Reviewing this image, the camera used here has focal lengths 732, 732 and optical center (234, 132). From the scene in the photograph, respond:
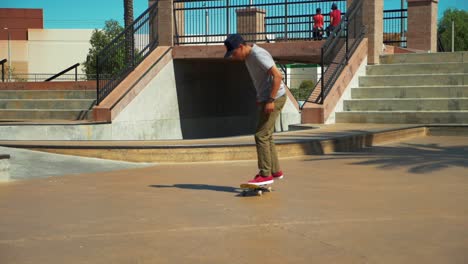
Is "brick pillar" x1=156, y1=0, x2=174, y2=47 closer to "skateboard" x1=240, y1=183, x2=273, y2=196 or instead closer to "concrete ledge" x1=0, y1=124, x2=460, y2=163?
"concrete ledge" x1=0, y1=124, x2=460, y2=163

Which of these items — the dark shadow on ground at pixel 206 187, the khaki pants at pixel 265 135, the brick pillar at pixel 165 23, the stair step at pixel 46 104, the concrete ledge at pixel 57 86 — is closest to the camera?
the khaki pants at pixel 265 135

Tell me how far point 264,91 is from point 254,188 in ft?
3.34

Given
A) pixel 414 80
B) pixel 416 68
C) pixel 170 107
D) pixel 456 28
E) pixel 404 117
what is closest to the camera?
pixel 404 117

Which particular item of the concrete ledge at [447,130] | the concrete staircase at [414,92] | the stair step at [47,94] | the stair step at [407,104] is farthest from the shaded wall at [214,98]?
the concrete ledge at [447,130]

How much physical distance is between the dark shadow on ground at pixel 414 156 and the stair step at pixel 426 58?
5.40 metres

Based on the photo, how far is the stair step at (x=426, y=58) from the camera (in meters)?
18.1

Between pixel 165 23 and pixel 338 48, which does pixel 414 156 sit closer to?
pixel 338 48

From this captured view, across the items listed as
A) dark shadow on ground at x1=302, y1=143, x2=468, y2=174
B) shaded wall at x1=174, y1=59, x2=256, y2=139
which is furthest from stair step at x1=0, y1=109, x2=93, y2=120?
dark shadow on ground at x1=302, y1=143, x2=468, y2=174

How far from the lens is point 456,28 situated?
79.2m

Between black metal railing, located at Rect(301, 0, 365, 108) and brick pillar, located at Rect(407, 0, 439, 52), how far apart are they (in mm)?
4898

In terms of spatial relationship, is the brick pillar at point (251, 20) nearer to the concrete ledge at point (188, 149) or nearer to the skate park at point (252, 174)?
the skate park at point (252, 174)

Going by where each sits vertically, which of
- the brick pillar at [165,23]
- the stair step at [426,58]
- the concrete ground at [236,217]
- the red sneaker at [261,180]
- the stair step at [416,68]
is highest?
the brick pillar at [165,23]

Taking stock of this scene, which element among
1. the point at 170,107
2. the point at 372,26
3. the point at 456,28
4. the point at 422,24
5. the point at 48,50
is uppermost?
the point at 456,28

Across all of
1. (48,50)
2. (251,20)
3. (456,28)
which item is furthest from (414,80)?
(456,28)
